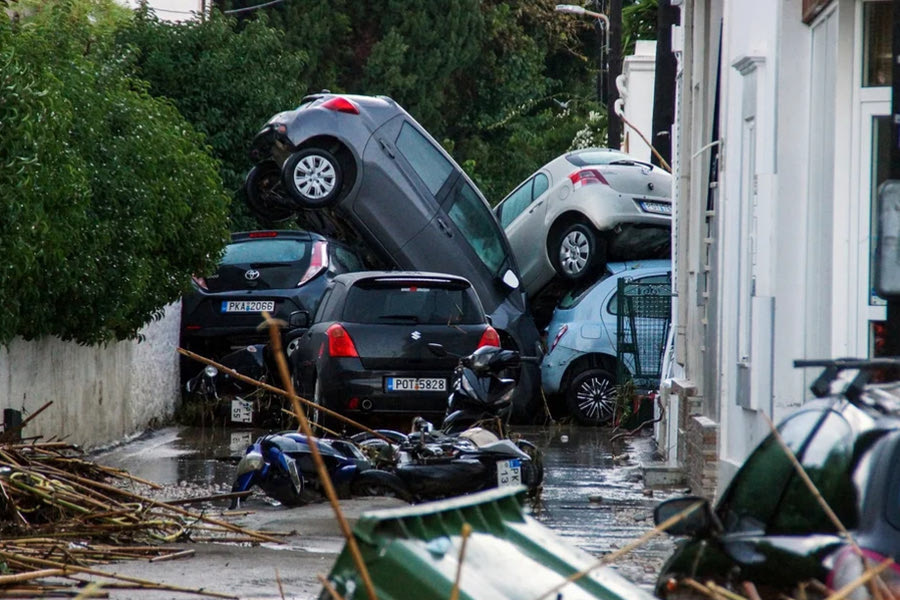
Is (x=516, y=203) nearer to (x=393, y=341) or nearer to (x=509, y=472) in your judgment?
(x=393, y=341)

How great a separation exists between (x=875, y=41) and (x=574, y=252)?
35.9 ft

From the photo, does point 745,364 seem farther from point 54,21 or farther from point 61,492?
point 54,21

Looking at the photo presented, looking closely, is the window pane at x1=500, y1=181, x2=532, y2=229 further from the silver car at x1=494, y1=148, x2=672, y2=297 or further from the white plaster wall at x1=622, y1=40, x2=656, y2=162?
the white plaster wall at x1=622, y1=40, x2=656, y2=162

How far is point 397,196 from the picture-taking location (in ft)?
60.0

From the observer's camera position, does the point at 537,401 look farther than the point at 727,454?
Yes

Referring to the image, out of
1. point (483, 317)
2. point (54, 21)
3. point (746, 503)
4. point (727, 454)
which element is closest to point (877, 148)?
point (727, 454)

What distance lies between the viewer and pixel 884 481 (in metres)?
3.98

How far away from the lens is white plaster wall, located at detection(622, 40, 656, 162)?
3209cm

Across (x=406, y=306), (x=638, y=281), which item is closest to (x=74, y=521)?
(x=406, y=306)

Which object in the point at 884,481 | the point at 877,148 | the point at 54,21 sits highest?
the point at 54,21

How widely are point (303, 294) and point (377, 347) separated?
9.87ft

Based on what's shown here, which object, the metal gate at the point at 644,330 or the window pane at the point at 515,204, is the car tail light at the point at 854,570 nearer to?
the metal gate at the point at 644,330

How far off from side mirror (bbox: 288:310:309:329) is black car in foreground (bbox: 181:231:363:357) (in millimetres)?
715

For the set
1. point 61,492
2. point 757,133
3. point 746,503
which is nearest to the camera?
point 746,503
